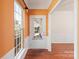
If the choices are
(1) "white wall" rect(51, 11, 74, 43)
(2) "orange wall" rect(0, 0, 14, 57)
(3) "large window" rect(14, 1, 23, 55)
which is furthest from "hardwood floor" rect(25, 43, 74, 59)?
(2) "orange wall" rect(0, 0, 14, 57)

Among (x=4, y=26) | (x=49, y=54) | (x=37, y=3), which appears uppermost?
(x=37, y=3)

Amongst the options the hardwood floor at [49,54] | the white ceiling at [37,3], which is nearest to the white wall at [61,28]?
the hardwood floor at [49,54]

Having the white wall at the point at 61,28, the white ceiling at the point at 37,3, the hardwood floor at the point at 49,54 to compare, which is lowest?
the hardwood floor at the point at 49,54

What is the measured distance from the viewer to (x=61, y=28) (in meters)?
10.8

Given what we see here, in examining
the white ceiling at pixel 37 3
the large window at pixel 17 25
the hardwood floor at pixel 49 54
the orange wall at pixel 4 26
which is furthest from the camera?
the hardwood floor at pixel 49 54

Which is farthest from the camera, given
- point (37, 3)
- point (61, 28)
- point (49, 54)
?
point (61, 28)

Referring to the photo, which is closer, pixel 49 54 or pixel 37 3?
pixel 37 3

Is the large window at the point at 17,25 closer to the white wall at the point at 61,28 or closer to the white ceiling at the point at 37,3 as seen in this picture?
the white ceiling at the point at 37,3

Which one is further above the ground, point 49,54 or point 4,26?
point 4,26

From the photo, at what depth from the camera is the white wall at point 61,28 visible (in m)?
10.7

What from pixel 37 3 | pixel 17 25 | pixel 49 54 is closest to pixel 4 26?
pixel 17 25

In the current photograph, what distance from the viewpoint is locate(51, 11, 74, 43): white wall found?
10672 mm

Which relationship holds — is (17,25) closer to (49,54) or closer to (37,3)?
(37,3)

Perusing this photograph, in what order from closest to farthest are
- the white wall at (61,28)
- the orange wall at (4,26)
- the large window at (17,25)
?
the orange wall at (4,26), the large window at (17,25), the white wall at (61,28)
